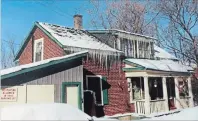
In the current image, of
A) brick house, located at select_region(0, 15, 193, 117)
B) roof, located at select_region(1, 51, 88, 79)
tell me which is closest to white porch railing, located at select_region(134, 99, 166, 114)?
brick house, located at select_region(0, 15, 193, 117)

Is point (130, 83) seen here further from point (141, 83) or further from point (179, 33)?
point (179, 33)

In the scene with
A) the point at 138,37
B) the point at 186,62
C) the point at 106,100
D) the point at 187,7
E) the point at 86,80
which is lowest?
the point at 106,100

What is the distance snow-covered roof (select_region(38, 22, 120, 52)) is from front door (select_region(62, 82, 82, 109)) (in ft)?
9.47

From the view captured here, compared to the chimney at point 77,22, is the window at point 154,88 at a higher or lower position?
lower

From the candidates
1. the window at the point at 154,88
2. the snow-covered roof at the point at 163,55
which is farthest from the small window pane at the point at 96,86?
the snow-covered roof at the point at 163,55

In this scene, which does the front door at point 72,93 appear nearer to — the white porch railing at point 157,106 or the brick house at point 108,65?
the brick house at point 108,65

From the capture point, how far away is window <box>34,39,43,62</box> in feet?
63.7

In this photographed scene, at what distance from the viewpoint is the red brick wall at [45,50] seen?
17587 mm

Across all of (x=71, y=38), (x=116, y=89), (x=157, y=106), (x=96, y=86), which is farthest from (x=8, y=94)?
(x=157, y=106)

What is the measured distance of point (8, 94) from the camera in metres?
12.5

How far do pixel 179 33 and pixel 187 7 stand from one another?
272 centimetres

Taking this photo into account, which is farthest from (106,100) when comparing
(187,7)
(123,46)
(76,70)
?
(187,7)

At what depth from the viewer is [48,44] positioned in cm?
1852

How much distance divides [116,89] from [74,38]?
4.48 m
